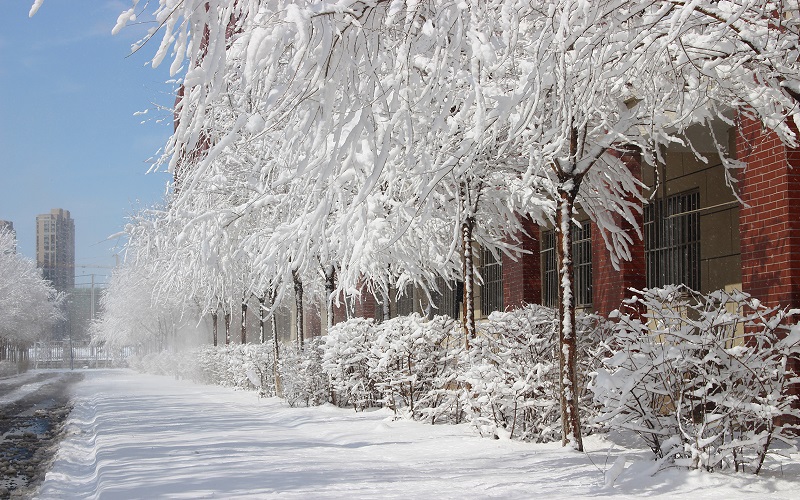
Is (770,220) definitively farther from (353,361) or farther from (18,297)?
(18,297)

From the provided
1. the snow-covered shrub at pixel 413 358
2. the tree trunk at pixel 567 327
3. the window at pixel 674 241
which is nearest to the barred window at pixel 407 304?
the window at pixel 674 241

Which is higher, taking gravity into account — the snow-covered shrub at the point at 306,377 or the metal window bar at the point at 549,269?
Result: the metal window bar at the point at 549,269

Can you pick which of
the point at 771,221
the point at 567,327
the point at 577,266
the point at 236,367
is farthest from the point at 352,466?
the point at 236,367

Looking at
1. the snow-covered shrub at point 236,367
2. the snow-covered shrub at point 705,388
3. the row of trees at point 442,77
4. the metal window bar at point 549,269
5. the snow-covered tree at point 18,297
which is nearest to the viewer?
the row of trees at point 442,77

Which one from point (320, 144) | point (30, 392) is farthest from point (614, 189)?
point (30, 392)

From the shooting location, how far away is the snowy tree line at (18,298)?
171 ft

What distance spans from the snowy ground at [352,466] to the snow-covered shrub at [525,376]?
28 centimetres

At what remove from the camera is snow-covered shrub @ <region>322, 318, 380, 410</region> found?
48.2 feet

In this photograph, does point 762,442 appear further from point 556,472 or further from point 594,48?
point 594,48

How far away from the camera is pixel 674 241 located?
15812 millimetres

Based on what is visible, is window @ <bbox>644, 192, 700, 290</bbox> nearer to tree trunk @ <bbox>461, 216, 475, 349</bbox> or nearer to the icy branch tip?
tree trunk @ <bbox>461, 216, 475, 349</bbox>

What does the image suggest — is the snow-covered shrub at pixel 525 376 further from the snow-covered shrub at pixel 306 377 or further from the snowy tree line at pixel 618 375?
the snow-covered shrub at pixel 306 377

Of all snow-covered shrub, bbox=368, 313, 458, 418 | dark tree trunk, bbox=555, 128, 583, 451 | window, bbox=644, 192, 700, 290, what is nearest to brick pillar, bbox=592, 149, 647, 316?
snow-covered shrub, bbox=368, 313, 458, 418

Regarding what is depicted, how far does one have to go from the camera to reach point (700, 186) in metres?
15.2
